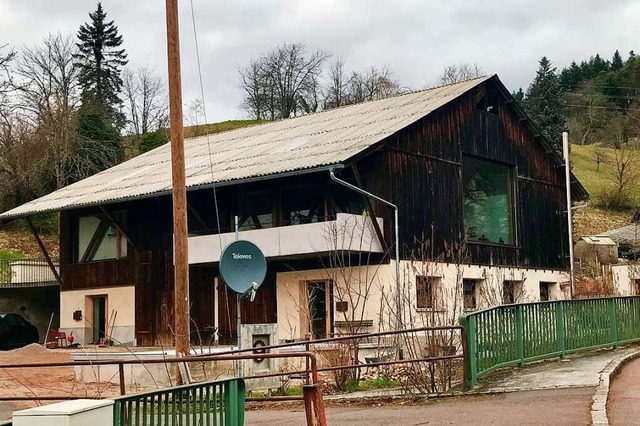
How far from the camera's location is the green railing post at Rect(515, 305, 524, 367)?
1606cm

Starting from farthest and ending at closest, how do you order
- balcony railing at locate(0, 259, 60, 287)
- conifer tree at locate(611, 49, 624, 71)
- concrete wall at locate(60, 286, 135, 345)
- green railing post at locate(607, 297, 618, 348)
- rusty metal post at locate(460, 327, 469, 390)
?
conifer tree at locate(611, 49, 624, 71) < balcony railing at locate(0, 259, 60, 287) < concrete wall at locate(60, 286, 135, 345) < green railing post at locate(607, 297, 618, 348) < rusty metal post at locate(460, 327, 469, 390)

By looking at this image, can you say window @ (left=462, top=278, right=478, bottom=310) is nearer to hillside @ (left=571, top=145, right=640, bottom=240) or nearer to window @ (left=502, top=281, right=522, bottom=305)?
window @ (left=502, top=281, right=522, bottom=305)

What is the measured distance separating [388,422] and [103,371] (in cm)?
1148

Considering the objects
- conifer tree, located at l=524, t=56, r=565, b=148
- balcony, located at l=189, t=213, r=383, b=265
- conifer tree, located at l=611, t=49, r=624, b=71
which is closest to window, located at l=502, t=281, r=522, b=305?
balcony, located at l=189, t=213, r=383, b=265

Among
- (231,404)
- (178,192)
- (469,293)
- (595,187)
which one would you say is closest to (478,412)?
(231,404)

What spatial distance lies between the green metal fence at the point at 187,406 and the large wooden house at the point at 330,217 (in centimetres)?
1507

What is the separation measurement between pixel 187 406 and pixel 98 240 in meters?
28.9

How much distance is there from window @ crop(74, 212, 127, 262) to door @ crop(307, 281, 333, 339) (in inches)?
371

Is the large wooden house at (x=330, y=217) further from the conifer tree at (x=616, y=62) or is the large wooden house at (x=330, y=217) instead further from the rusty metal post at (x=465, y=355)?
the conifer tree at (x=616, y=62)

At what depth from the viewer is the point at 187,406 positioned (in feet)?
25.7

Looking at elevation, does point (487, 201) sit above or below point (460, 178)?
below

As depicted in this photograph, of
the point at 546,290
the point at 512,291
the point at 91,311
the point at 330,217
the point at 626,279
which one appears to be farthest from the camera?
the point at 626,279

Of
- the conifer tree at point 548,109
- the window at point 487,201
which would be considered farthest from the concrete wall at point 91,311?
the conifer tree at point 548,109

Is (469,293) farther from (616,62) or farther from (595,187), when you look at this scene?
(616,62)
